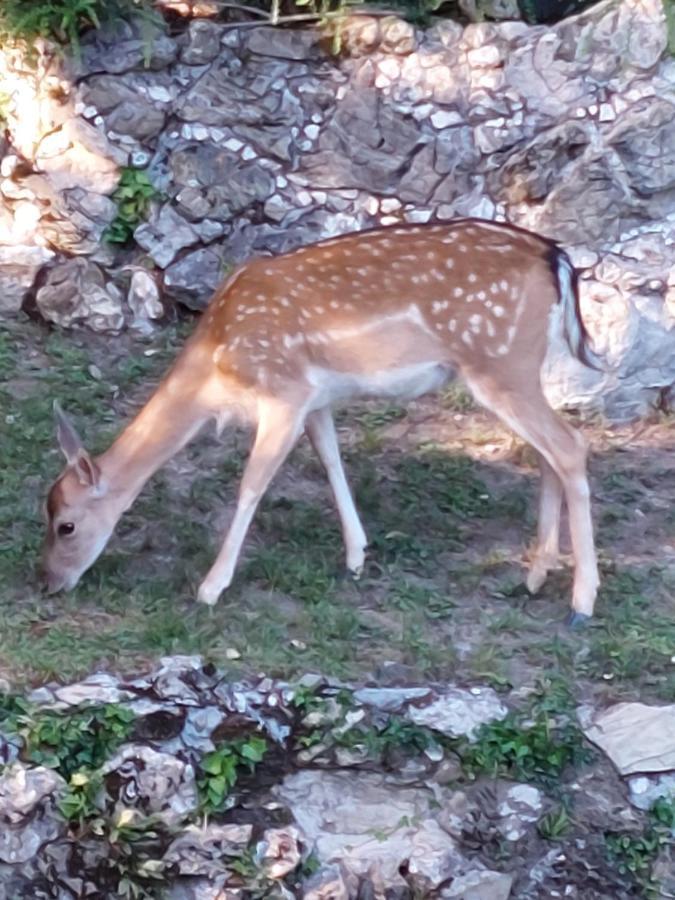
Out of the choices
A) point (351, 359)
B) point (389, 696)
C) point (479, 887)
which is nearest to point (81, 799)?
point (389, 696)

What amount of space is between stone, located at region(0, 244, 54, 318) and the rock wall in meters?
0.01

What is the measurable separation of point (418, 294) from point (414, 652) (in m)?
1.41

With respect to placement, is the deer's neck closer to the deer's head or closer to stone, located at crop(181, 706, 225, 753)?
the deer's head

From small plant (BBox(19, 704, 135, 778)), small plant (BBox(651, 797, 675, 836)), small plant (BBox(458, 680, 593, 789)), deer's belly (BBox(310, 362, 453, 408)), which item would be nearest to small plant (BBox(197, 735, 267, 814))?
small plant (BBox(19, 704, 135, 778))

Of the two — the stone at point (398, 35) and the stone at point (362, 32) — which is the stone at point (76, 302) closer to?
the stone at point (362, 32)

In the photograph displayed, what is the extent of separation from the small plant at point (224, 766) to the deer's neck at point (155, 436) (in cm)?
144

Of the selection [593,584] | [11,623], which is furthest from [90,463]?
[593,584]

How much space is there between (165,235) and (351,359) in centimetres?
280

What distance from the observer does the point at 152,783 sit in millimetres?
5508

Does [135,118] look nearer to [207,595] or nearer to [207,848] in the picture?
[207,595]

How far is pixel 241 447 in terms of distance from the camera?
814cm

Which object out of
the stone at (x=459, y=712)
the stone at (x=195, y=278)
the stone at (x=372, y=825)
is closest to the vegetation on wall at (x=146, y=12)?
the stone at (x=195, y=278)

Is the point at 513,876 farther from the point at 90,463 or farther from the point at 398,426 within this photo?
the point at 398,426

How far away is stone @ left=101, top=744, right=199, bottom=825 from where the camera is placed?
18.0ft
